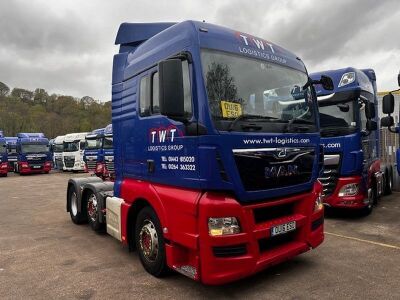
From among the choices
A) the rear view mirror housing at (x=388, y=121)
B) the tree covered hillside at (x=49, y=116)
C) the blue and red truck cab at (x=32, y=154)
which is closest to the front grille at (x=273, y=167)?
the rear view mirror housing at (x=388, y=121)

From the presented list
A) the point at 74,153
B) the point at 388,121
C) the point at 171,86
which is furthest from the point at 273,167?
the point at 74,153

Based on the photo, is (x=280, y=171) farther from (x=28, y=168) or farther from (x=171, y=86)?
(x=28, y=168)

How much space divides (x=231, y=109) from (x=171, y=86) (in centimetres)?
67

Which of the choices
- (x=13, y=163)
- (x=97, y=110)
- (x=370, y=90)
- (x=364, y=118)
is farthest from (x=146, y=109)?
(x=97, y=110)

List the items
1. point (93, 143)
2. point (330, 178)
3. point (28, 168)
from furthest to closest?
point (28, 168), point (93, 143), point (330, 178)

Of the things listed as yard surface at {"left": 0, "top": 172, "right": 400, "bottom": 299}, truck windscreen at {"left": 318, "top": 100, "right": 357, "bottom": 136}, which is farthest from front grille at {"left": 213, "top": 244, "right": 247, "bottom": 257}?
truck windscreen at {"left": 318, "top": 100, "right": 357, "bottom": 136}

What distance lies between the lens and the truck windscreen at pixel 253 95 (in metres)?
3.88

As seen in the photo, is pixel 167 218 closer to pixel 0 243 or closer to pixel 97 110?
pixel 0 243

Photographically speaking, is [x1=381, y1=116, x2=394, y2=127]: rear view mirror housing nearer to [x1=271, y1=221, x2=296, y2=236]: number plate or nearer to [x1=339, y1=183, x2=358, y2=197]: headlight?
[x1=339, y1=183, x2=358, y2=197]: headlight

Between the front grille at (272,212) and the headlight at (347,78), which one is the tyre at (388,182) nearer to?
the headlight at (347,78)

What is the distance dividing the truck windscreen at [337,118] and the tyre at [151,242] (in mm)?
4391

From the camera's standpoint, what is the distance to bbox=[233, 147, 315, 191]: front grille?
12.7 ft

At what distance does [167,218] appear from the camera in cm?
416

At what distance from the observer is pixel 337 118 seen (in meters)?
7.61
